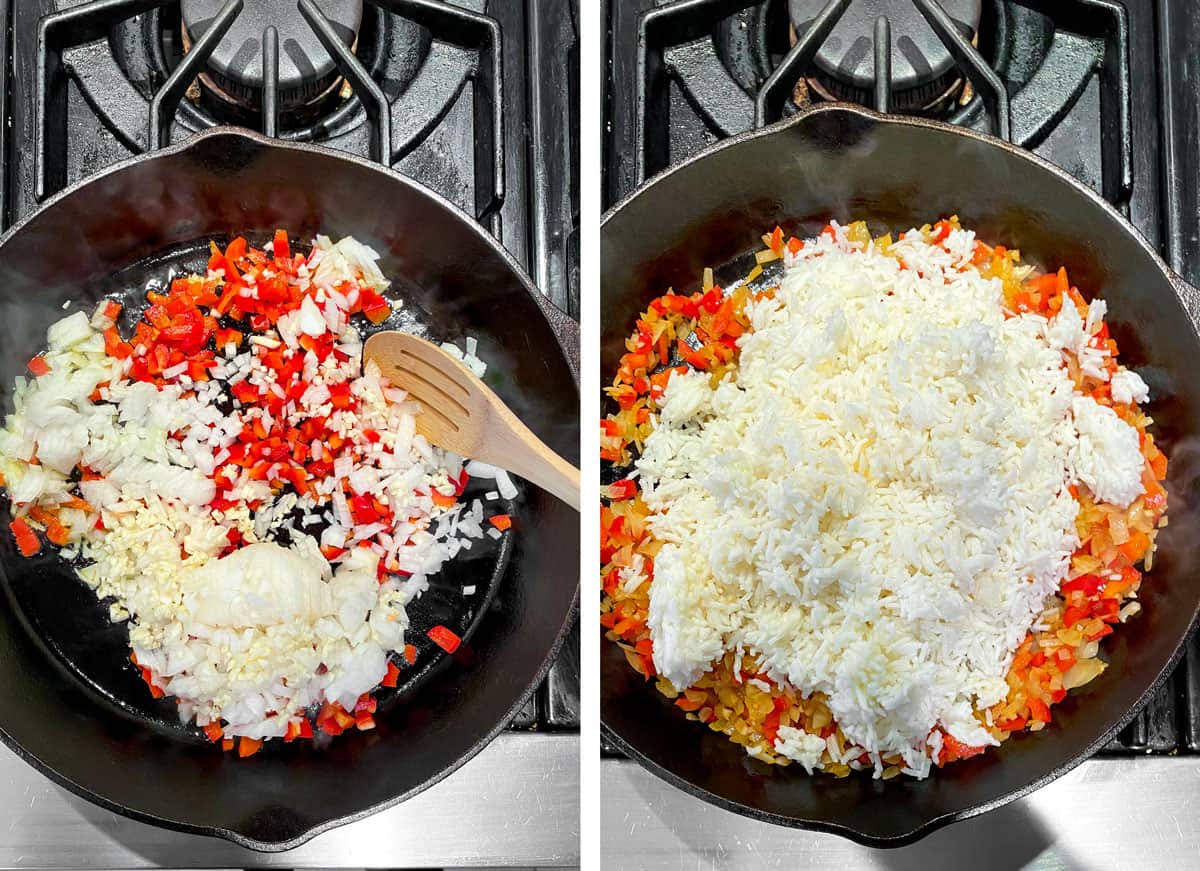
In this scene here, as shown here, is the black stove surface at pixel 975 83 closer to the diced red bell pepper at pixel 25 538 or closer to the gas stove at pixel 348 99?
the gas stove at pixel 348 99

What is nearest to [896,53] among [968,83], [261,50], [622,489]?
[968,83]

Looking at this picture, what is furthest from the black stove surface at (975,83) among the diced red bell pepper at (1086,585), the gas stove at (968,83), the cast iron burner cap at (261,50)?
the cast iron burner cap at (261,50)

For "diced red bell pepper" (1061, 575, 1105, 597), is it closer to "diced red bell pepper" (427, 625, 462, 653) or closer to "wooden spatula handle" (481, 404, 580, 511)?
"wooden spatula handle" (481, 404, 580, 511)

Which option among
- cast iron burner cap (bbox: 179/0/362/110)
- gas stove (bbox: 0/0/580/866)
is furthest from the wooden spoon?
cast iron burner cap (bbox: 179/0/362/110)

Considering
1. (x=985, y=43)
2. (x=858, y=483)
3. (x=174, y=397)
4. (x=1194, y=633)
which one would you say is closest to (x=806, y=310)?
(x=858, y=483)

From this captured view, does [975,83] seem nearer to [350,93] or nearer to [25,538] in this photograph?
[350,93]
